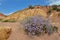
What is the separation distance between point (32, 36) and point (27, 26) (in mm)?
679

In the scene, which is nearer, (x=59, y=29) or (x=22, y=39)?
(x=22, y=39)

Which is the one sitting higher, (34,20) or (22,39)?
(34,20)

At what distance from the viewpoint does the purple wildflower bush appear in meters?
12.6

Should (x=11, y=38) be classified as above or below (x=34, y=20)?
below

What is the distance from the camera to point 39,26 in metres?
12.6

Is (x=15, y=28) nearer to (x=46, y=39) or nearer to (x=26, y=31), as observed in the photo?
(x=26, y=31)

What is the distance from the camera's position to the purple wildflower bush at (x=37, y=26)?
12.6 meters

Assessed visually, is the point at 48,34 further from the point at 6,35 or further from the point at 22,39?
the point at 6,35

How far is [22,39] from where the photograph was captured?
1220 centimetres

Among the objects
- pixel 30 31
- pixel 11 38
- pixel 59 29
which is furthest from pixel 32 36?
pixel 59 29

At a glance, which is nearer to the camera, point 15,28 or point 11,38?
point 11,38

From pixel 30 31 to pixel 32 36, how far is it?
0.31 metres

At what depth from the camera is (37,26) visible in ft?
41.4

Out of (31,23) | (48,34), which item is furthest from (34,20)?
(48,34)
